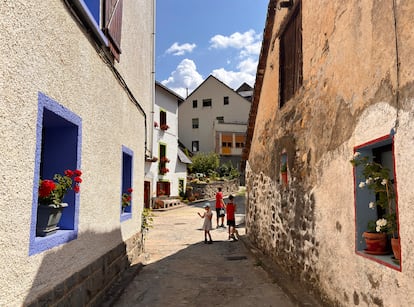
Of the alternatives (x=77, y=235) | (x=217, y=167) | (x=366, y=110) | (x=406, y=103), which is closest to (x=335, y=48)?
(x=366, y=110)

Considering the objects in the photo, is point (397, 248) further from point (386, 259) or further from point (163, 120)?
point (163, 120)

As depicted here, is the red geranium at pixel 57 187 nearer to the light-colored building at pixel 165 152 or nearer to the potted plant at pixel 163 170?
the light-colored building at pixel 165 152

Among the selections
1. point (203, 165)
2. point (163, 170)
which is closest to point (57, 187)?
point (163, 170)

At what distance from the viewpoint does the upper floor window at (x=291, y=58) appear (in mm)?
6617

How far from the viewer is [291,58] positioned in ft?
23.6

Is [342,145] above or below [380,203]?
above

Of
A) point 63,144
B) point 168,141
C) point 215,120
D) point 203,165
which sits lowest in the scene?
point 63,144

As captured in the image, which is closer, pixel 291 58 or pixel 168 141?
pixel 291 58

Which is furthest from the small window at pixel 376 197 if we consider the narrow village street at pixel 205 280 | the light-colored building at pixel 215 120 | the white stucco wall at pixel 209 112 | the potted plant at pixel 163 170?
the white stucco wall at pixel 209 112

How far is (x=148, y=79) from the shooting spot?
10.7m

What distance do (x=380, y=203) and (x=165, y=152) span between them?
71.5 ft

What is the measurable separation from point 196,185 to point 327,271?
933 inches

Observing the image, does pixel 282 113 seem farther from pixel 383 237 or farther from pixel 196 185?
pixel 196 185

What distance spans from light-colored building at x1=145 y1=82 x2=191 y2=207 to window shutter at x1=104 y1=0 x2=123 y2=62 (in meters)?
16.0
